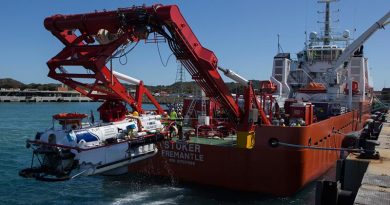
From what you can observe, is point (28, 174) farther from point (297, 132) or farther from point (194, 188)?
point (297, 132)

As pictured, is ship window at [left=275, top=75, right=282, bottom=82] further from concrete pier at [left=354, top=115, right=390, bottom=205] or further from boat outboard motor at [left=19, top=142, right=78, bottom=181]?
boat outboard motor at [left=19, top=142, right=78, bottom=181]

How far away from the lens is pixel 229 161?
14.8 metres

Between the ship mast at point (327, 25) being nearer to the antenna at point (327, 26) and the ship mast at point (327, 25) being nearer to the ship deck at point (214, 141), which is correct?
the antenna at point (327, 26)

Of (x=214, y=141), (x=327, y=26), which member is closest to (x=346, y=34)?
(x=327, y=26)

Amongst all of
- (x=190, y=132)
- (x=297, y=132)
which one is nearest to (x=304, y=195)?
(x=297, y=132)

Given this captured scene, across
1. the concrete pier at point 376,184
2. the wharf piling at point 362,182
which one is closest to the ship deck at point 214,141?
the wharf piling at point 362,182

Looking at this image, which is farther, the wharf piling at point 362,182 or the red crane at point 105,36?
the red crane at point 105,36

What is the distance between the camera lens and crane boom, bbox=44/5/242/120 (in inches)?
481

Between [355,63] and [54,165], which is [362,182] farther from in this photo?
[355,63]

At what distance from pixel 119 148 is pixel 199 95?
31.1 ft

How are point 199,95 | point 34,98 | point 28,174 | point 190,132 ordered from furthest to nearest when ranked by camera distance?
point 34,98, point 199,95, point 190,132, point 28,174

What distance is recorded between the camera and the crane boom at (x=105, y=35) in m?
12.2

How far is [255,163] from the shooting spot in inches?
568

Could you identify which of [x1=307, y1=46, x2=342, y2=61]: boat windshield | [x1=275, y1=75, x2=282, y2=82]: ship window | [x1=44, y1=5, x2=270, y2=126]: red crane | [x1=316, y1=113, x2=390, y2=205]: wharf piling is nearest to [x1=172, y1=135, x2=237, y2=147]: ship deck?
[x1=44, y1=5, x2=270, y2=126]: red crane
